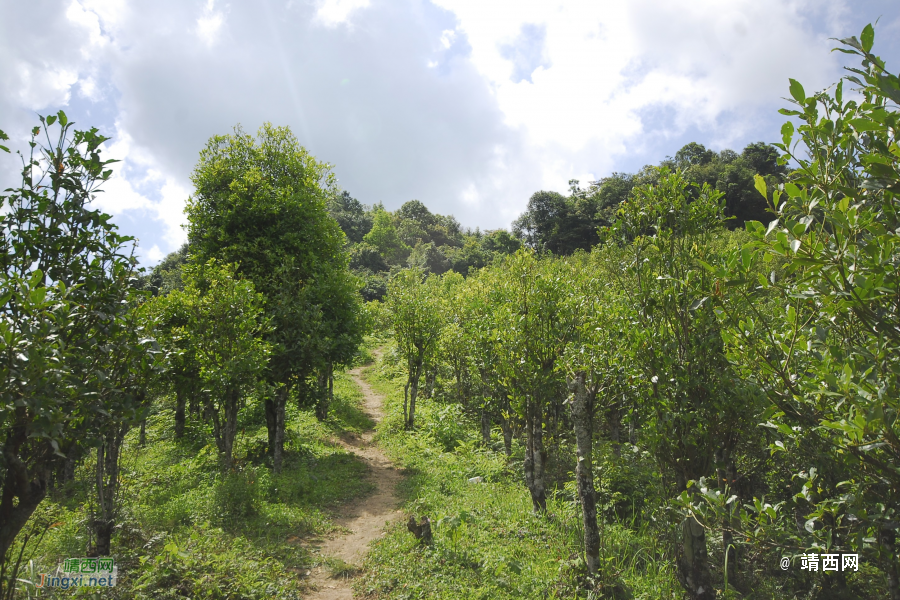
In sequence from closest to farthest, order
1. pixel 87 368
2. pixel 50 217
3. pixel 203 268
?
pixel 87 368
pixel 50 217
pixel 203 268

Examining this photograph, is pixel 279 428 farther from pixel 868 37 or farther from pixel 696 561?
pixel 868 37

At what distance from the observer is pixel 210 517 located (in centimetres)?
926

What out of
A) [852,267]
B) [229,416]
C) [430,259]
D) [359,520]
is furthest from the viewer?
[430,259]

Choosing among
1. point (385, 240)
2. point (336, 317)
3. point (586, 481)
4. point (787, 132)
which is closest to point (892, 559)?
point (787, 132)

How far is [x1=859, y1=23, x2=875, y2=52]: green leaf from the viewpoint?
2197 millimetres

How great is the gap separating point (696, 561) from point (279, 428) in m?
11.0

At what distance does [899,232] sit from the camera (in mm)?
2393

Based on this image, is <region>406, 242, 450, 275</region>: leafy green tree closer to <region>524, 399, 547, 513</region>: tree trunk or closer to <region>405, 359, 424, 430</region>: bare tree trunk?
<region>405, 359, 424, 430</region>: bare tree trunk

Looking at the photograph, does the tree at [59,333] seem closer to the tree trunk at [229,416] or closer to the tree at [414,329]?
the tree trunk at [229,416]

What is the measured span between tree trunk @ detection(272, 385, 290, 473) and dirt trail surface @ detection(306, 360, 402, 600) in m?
2.70

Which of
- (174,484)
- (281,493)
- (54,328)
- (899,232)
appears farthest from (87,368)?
(174,484)

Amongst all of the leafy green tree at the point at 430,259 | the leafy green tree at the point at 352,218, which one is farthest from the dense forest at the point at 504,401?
the leafy green tree at the point at 352,218

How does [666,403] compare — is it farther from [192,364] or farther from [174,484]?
[174,484]

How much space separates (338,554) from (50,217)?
25.1 ft
